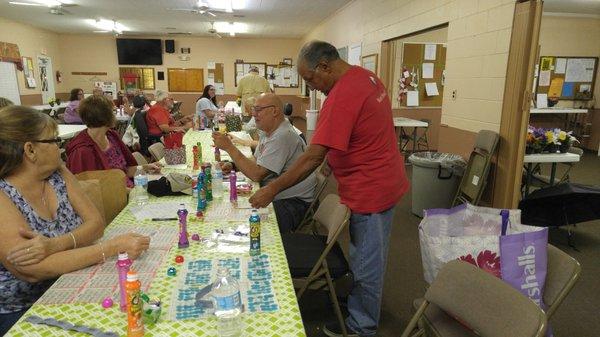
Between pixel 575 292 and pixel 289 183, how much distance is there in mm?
2226

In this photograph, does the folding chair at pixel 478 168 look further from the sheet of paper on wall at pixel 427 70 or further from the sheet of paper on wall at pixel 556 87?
the sheet of paper on wall at pixel 556 87

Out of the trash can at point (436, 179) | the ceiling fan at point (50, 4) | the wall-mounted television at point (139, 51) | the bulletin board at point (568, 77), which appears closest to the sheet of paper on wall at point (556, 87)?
the bulletin board at point (568, 77)

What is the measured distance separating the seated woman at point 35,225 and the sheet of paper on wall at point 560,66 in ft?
30.3

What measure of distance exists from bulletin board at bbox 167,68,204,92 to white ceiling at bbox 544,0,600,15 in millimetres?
9307

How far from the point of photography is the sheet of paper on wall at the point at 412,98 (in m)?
7.14

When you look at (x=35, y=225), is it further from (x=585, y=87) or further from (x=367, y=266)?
(x=585, y=87)

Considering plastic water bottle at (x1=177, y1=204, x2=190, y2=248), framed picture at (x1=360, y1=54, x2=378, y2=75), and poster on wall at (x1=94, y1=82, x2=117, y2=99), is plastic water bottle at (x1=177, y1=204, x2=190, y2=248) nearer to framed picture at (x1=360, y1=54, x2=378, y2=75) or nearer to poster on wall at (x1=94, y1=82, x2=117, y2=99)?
framed picture at (x1=360, y1=54, x2=378, y2=75)

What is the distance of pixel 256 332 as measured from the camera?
1080mm

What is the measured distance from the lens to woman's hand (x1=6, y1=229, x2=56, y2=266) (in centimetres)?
132

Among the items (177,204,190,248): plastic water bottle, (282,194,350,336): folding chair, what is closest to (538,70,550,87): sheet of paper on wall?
(282,194,350,336): folding chair

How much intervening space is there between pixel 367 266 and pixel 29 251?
144cm

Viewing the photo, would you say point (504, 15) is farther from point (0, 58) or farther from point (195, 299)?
point (0, 58)

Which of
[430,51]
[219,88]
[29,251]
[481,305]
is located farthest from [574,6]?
[219,88]

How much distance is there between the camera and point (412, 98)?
23.6 ft
